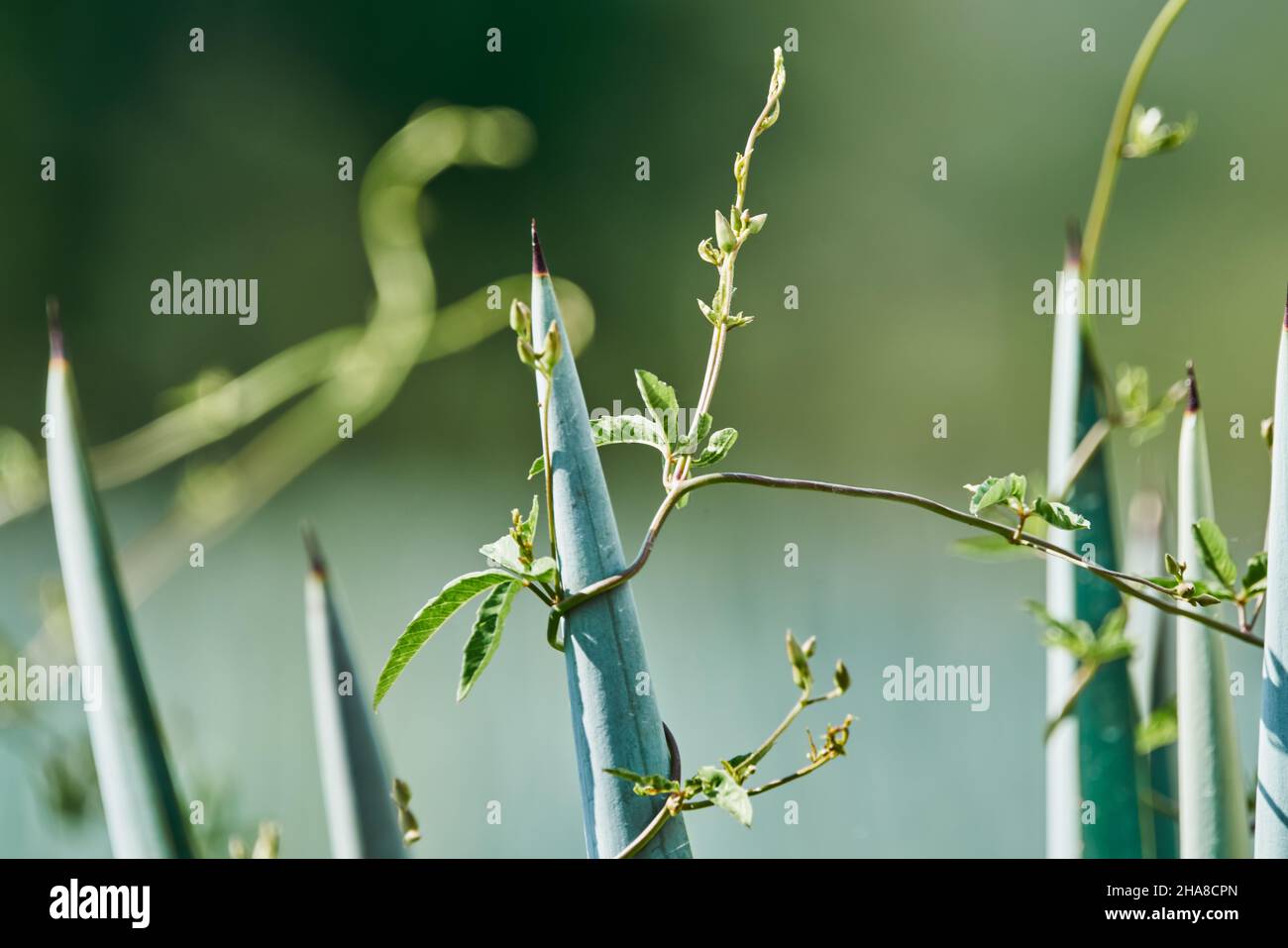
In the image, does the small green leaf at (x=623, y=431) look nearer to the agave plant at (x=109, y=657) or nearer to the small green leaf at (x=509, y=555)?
the small green leaf at (x=509, y=555)

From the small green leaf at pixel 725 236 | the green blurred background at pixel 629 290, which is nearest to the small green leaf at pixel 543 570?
the small green leaf at pixel 725 236

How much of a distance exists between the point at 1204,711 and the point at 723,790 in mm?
188

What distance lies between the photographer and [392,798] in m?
0.37

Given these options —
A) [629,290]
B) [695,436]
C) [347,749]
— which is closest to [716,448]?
[695,436]

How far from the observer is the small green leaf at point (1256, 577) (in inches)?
13.8

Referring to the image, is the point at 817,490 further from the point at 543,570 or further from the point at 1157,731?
the point at 1157,731

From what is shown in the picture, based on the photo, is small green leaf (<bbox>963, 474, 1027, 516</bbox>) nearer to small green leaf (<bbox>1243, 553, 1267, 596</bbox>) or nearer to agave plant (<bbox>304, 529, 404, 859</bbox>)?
small green leaf (<bbox>1243, 553, 1267, 596</bbox>)

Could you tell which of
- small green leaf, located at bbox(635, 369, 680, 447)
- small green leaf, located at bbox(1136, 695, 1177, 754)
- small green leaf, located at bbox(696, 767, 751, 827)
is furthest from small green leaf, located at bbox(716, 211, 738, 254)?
small green leaf, located at bbox(1136, 695, 1177, 754)

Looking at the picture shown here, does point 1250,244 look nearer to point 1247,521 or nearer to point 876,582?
point 1247,521

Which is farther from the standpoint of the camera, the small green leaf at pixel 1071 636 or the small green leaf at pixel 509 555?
the small green leaf at pixel 1071 636

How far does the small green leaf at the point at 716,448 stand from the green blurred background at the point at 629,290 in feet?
1.00

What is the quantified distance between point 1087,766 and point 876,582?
9.0 inches

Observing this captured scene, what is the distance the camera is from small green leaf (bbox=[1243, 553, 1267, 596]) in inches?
13.8
